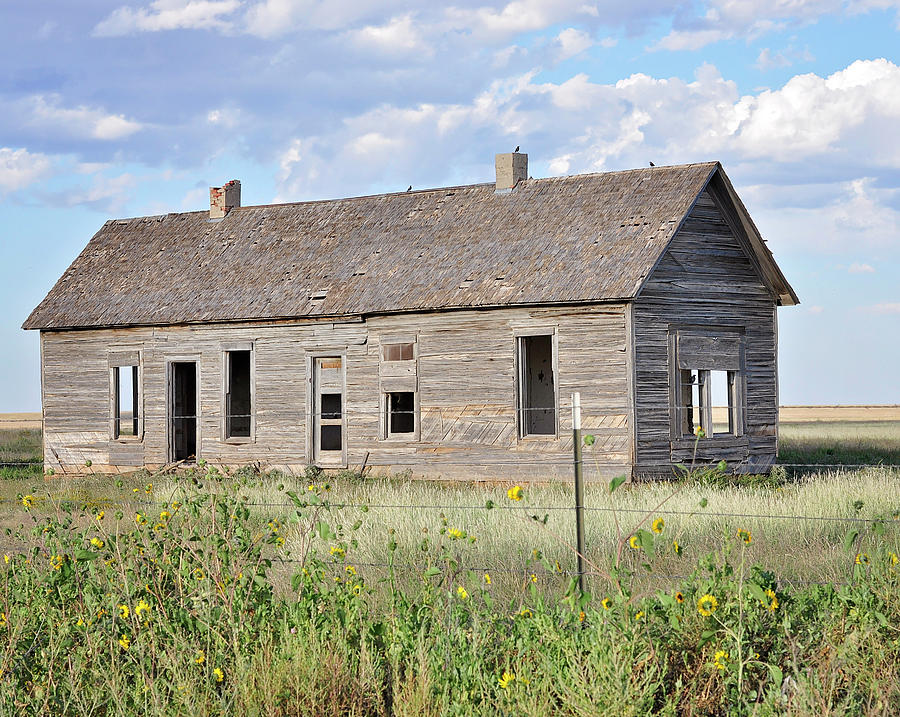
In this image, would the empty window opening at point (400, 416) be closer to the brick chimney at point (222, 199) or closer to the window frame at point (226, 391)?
the window frame at point (226, 391)

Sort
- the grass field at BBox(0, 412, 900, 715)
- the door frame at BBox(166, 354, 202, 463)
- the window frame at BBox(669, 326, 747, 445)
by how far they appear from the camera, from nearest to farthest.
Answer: the grass field at BBox(0, 412, 900, 715) → the window frame at BBox(669, 326, 747, 445) → the door frame at BBox(166, 354, 202, 463)

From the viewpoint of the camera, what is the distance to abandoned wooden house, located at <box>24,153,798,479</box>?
18.3m

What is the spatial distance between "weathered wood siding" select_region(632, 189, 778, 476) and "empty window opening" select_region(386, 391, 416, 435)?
13.9ft

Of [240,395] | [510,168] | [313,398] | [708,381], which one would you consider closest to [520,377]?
[708,381]

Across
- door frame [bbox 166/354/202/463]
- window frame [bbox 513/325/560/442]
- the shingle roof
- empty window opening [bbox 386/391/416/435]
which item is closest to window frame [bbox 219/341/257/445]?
the shingle roof

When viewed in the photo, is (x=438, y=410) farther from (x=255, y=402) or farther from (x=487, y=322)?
(x=255, y=402)

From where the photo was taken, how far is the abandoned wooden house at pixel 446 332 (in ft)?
60.0

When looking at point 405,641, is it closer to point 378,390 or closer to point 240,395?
point 378,390

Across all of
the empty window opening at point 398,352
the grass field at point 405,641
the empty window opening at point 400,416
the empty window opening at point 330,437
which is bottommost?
the grass field at point 405,641

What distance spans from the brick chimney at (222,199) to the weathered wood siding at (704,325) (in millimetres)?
10913

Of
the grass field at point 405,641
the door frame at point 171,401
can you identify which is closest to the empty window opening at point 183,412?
the door frame at point 171,401

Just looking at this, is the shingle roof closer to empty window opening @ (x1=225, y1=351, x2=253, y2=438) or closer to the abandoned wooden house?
the abandoned wooden house

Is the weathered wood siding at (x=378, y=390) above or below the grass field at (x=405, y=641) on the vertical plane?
above

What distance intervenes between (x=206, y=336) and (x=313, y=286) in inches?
95.9
